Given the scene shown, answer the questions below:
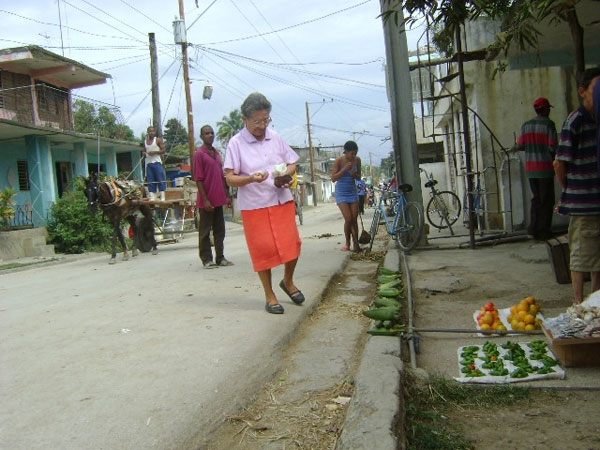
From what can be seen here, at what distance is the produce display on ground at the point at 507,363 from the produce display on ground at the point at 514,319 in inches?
10.1

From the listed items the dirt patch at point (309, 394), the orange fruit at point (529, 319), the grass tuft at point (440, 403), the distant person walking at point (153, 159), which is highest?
the distant person walking at point (153, 159)

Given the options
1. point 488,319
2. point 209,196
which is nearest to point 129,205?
point 209,196

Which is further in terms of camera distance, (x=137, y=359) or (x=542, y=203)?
(x=542, y=203)

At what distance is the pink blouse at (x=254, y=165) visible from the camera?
5.23 meters

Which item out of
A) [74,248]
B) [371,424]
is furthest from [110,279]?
[74,248]

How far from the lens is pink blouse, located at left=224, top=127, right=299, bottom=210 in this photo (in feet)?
17.2

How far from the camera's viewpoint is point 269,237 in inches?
207

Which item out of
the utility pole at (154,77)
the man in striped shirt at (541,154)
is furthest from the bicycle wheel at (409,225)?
the utility pole at (154,77)

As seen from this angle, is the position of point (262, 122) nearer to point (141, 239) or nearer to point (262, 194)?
point (262, 194)

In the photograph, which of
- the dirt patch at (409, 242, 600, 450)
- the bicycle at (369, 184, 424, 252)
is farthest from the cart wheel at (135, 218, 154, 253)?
the dirt patch at (409, 242, 600, 450)

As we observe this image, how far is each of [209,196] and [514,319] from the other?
548 cm

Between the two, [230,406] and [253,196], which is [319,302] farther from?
[230,406]

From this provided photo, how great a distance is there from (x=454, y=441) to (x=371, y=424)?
15.7 inches

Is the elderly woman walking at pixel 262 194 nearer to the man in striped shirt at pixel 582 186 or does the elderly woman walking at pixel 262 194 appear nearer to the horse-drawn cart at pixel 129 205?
the man in striped shirt at pixel 582 186
